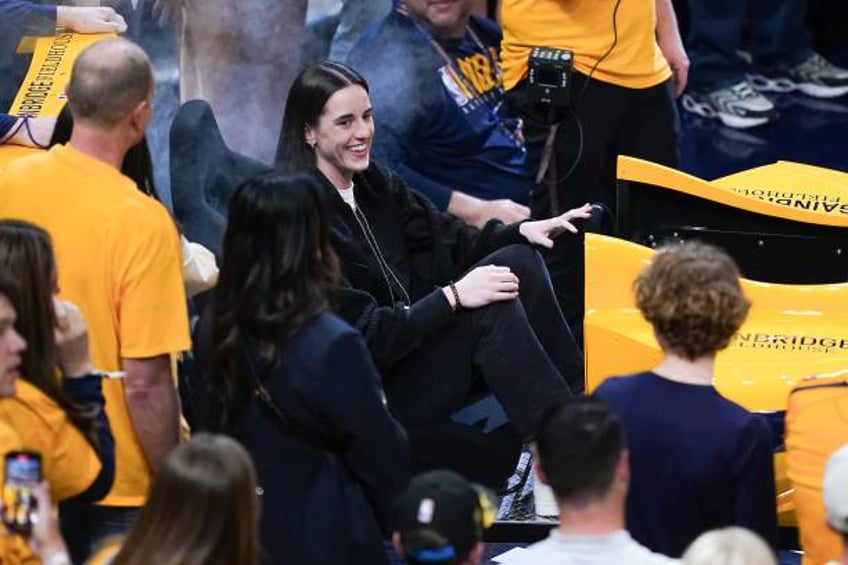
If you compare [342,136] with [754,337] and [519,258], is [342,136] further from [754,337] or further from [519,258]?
[754,337]

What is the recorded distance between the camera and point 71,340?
3527 mm

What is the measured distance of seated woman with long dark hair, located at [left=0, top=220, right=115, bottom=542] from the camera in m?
3.44

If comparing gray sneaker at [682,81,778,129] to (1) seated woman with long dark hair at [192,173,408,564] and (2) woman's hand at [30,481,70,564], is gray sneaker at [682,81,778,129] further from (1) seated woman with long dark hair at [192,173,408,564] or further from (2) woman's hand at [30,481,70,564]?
(2) woman's hand at [30,481,70,564]

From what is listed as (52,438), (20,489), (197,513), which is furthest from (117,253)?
(197,513)

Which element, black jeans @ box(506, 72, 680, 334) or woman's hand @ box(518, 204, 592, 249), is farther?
black jeans @ box(506, 72, 680, 334)

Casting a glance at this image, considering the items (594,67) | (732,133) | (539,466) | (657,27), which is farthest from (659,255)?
(732,133)

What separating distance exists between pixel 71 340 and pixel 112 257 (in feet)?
0.86

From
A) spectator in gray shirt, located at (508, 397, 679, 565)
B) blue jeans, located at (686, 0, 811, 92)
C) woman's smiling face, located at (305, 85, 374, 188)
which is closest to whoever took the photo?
spectator in gray shirt, located at (508, 397, 679, 565)

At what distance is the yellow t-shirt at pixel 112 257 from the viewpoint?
373 centimetres

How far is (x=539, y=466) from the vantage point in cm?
326

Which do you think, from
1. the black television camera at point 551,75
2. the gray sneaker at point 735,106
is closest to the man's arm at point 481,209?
the black television camera at point 551,75

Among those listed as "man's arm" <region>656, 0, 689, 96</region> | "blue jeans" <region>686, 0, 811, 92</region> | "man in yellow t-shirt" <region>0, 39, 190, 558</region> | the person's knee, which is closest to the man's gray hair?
"man in yellow t-shirt" <region>0, 39, 190, 558</region>

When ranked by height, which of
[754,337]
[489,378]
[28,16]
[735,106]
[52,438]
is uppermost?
[28,16]

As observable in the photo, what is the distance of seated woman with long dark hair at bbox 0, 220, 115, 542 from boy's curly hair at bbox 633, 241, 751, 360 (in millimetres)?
1003
